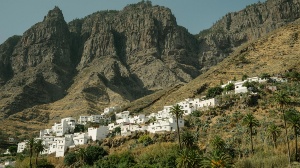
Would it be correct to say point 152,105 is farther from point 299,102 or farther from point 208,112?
point 299,102

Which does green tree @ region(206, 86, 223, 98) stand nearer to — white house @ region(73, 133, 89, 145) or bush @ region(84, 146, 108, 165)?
bush @ region(84, 146, 108, 165)

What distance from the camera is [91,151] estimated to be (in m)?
102

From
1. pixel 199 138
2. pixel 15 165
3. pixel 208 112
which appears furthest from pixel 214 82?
pixel 15 165

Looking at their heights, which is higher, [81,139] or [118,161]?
[81,139]

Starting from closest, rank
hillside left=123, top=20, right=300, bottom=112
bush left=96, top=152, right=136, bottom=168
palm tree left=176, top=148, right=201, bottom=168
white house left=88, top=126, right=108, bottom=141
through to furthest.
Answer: palm tree left=176, top=148, right=201, bottom=168 → bush left=96, top=152, right=136, bottom=168 → white house left=88, top=126, right=108, bottom=141 → hillside left=123, top=20, right=300, bottom=112

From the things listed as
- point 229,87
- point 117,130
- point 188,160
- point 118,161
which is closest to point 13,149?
point 117,130

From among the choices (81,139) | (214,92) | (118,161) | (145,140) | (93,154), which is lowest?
(118,161)

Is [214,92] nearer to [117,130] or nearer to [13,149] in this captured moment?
[117,130]

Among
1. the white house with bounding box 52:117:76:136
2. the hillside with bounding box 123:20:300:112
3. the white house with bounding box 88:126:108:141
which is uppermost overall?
the hillside with bounding box 123:20:300:112

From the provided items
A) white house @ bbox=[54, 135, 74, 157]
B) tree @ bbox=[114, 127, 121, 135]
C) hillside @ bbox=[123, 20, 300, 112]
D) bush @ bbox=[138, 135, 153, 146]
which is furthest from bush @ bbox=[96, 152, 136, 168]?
hillside @ bbox=[123, 20, 300, 112]

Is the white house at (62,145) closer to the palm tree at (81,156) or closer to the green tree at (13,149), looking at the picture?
the palm tree at (81,156)

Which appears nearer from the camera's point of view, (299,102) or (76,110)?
(299,102)

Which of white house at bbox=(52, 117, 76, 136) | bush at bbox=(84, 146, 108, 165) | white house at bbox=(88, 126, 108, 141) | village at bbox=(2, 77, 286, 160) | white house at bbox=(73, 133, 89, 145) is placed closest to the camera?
bush at bbox=(84, 146, 108, 165)

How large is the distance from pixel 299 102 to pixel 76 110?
12023 centimetres
